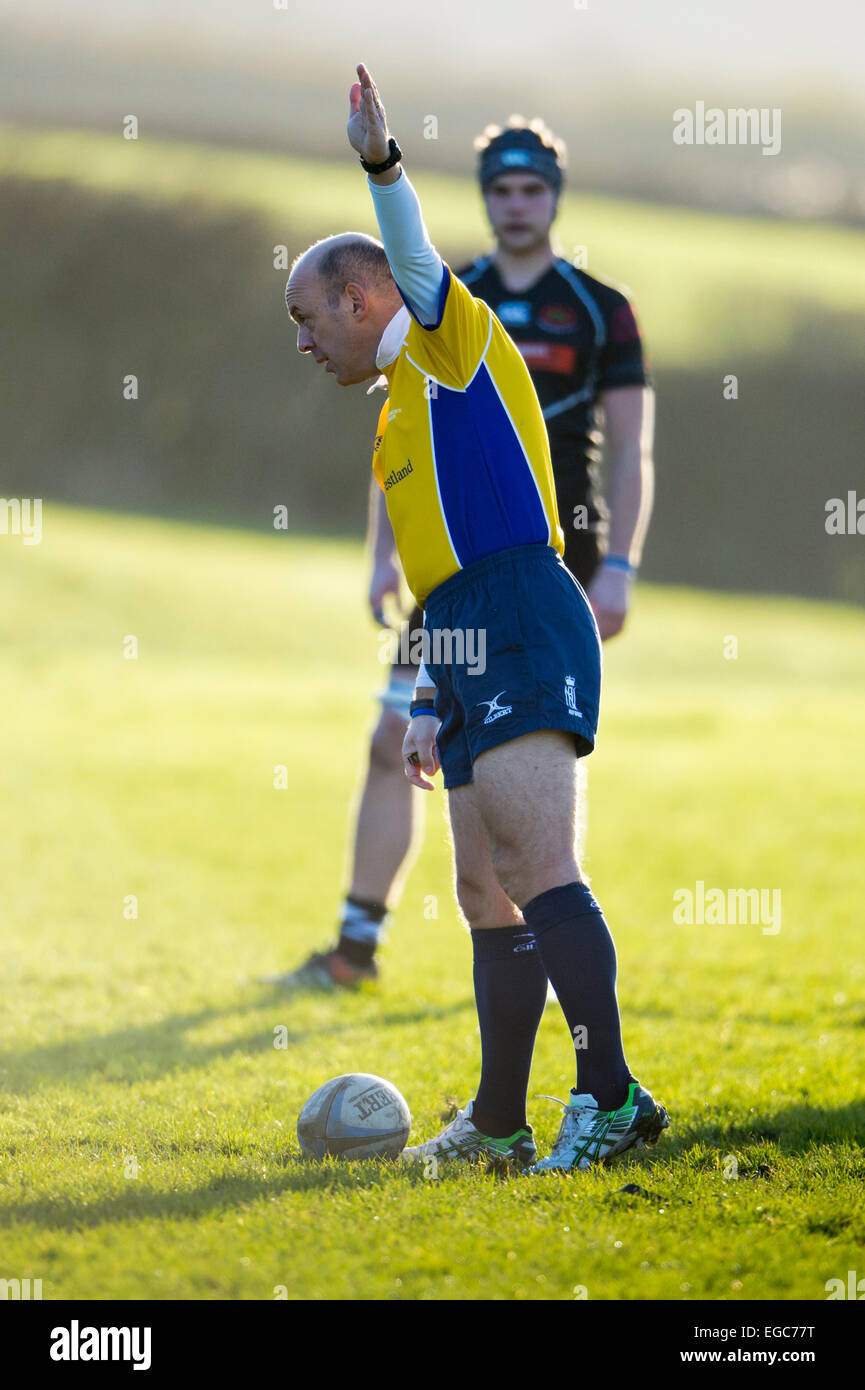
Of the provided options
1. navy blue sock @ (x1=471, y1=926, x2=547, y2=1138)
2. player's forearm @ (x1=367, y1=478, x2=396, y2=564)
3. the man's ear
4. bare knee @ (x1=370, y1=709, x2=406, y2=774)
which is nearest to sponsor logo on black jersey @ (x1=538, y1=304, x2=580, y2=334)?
player's forearm @ (x1=367, y1=478, x2=396, y2=564)

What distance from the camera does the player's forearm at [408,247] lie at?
145 inches

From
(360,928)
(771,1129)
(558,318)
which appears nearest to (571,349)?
(558,318)

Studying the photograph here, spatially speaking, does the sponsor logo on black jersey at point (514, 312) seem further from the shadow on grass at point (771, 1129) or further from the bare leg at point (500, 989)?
the shadow on grass at point (771, 1129)

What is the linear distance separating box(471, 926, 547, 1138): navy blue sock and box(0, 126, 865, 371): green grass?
50.4m

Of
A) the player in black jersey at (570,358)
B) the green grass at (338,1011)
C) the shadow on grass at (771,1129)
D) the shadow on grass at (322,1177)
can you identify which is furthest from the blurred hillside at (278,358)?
the shadow on grass at (322,1177)

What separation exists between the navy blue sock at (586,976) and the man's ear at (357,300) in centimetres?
173

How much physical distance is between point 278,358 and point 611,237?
16.6m

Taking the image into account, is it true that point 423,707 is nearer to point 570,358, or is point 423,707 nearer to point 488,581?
point 488,581

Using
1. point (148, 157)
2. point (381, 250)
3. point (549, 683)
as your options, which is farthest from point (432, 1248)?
point (148, 157)

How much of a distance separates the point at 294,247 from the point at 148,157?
12.3 m

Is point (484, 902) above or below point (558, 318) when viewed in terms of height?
below

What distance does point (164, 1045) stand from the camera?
5.90 m

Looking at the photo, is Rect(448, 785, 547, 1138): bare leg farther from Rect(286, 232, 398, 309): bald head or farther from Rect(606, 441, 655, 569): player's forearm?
Rect(606, 441, 655, 569): player's forearm

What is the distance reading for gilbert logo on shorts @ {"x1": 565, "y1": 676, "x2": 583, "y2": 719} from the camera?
3.83m
